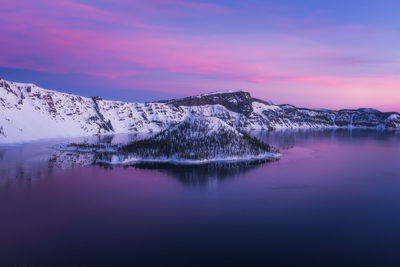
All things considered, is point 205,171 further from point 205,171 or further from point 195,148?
point 195,148

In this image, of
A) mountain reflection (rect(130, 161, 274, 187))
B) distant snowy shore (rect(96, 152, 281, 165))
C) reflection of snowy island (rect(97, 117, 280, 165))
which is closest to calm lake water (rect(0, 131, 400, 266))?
mountain reflection (rect(130, 161, 274, 187))

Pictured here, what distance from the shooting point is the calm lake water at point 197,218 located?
149ft

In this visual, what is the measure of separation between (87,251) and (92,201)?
30794 millimetres

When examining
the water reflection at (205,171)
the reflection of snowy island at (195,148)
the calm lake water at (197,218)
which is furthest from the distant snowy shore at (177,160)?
the calm lake water at (197,218)

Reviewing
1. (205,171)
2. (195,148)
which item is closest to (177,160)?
(195,148)

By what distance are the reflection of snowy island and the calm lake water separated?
104ft

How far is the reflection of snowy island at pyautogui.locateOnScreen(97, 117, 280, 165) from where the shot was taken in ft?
486

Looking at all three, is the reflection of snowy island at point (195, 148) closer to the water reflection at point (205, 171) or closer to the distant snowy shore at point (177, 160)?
the distant snowy shore at point (177, 160)

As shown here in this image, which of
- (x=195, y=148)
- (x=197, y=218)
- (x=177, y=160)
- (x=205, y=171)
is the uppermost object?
(x=195, y=148)

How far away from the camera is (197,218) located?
62438mm

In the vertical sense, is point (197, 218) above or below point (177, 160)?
below

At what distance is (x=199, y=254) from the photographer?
1802 inches

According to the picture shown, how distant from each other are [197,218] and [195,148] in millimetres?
102134

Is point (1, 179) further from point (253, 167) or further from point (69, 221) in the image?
point (253, 167)
